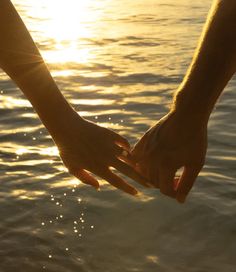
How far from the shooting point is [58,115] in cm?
330

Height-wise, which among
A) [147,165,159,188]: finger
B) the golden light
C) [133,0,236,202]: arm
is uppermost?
[133,0,236,202]: arm

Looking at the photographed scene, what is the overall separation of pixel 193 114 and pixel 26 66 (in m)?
0.86

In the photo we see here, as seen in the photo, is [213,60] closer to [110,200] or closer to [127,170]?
[127,170]

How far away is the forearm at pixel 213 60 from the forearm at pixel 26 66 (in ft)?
2.15

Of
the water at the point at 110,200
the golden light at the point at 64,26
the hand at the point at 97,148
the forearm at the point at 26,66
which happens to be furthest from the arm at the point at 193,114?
the golden light at the point at 64,26

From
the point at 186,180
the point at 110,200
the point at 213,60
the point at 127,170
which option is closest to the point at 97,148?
the point at 127,170

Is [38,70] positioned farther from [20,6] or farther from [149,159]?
[20,6]

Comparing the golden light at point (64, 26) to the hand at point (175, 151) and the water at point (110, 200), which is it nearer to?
the water at point (110, 200)

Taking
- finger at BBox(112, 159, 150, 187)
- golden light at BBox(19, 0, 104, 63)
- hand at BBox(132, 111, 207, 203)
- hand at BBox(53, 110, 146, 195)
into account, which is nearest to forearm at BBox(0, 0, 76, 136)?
hand at BBox(53, 110, 146, 195)

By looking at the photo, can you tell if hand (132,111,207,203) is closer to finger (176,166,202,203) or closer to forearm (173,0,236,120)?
finger (176,166,202,203)

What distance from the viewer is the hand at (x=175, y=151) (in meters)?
3.32

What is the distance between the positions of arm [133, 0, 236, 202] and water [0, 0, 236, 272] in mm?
781

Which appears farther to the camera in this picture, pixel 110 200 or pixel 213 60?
pixel 110 200

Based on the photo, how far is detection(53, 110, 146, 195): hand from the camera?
3311 millimetres
